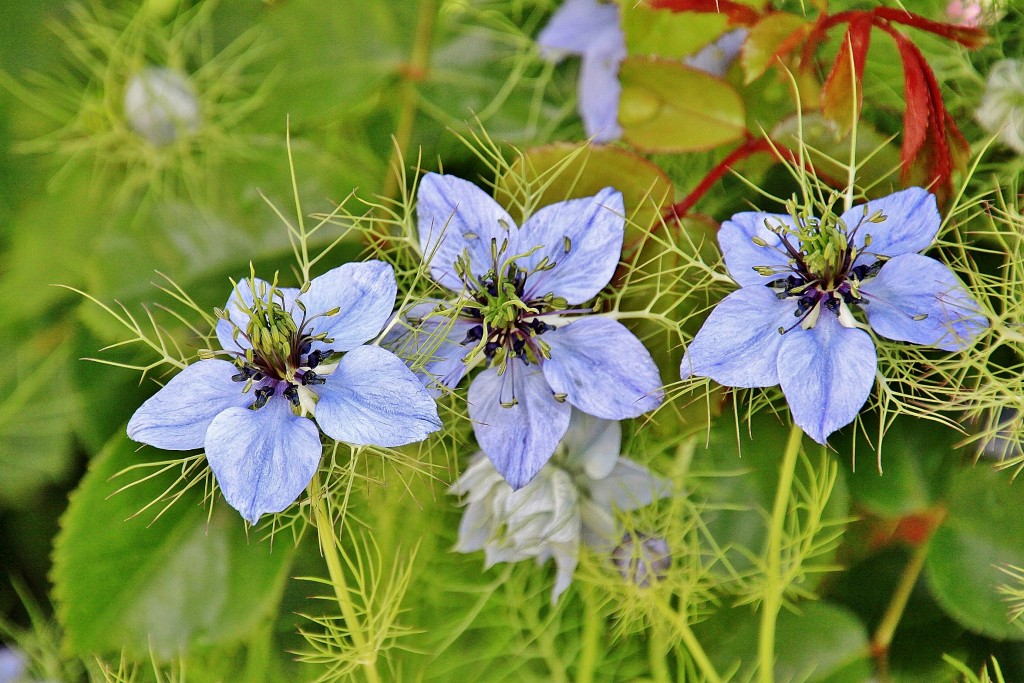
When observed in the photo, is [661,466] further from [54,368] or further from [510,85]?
[54,368]

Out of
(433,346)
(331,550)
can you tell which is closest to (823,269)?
(433,346)

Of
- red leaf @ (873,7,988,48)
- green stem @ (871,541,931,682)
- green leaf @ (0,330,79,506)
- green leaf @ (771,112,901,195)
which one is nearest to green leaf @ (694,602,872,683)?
green stem @ (871,541,931,682)

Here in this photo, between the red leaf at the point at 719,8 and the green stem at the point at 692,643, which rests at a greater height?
the red leaf at the point at 719,8

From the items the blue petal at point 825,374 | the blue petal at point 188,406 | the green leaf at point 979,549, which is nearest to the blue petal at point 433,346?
the blue petal at point 188,406

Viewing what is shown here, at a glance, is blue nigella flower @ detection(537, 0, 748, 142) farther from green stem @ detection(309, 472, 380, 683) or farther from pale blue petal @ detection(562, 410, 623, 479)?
green stem @ detection(309, 472, 380, 683)

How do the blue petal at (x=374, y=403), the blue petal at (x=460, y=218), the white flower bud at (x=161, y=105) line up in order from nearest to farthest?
Result: the blue petal at (x=374, y=403)
the blue petal at (x=460, y=218)
the white flower bud at (x=161, y=105)

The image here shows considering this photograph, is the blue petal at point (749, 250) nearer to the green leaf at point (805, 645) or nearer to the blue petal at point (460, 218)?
the blue petal at point (460, 218)

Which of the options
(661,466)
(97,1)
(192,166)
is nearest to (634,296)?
(661,466)
